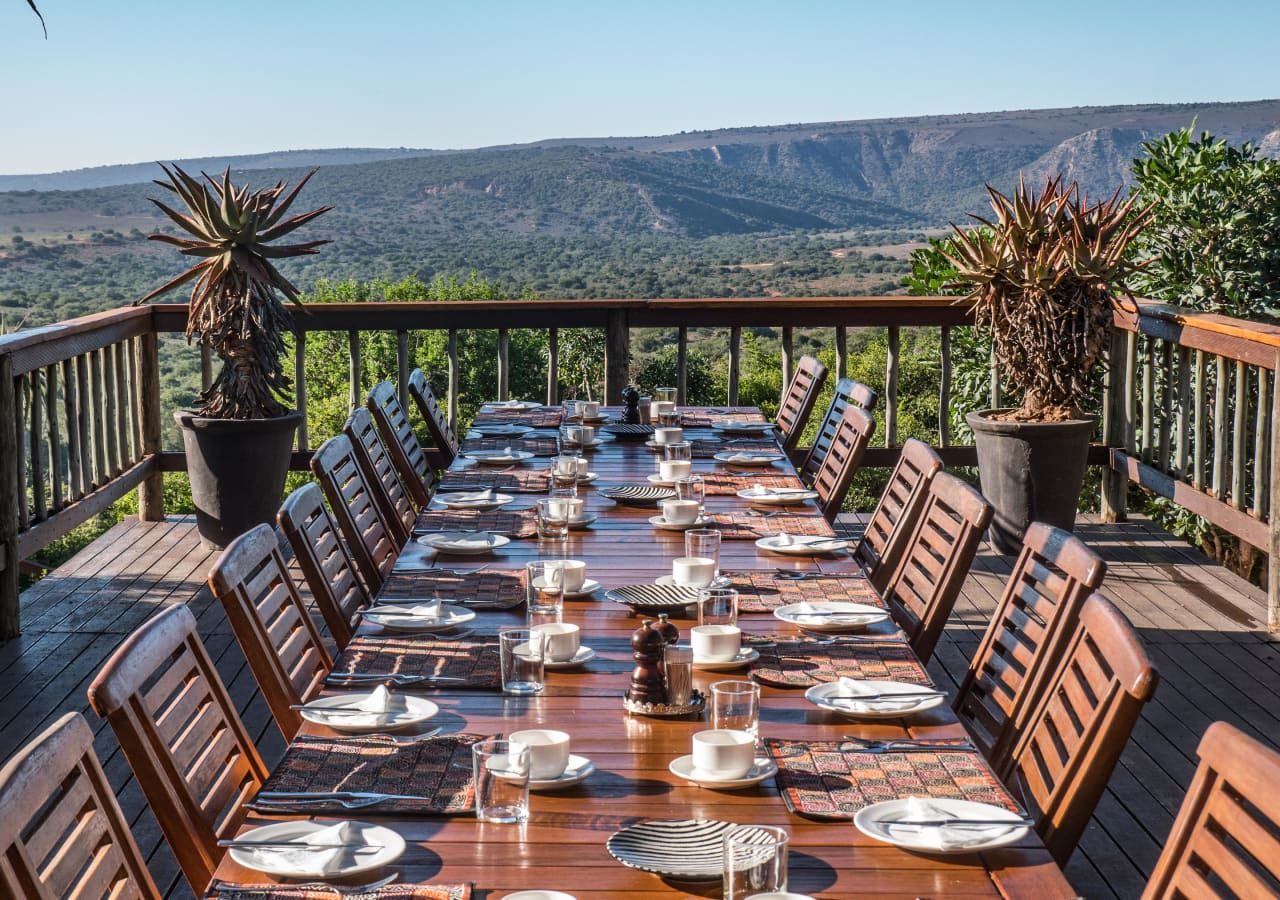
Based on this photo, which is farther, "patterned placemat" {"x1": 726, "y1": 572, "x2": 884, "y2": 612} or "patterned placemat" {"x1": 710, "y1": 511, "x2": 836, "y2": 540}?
"patterned placemat" {"x1": 710, "y1": 511, "x2": 836, "y2": 540}

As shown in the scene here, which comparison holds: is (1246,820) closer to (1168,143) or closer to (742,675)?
(742,675)

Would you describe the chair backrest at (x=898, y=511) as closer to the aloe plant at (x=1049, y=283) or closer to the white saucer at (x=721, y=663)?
the white saucer at (x=721, y=663)

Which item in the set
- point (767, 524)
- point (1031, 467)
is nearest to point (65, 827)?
point (767, 524)

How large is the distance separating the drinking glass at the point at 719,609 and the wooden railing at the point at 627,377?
346 cm

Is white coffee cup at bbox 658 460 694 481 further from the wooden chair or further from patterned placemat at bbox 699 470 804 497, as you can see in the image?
the wooden chair

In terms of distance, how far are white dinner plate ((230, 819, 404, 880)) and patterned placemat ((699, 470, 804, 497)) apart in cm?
249

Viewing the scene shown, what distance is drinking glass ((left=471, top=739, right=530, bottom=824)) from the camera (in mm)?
1776

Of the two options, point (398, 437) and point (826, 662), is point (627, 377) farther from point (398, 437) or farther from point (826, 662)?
point (826, 662)

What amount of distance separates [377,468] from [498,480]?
1.67 feet

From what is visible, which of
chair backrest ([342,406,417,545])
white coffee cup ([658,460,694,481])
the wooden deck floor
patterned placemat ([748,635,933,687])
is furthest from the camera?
chair backrest ([342,406,417,545])

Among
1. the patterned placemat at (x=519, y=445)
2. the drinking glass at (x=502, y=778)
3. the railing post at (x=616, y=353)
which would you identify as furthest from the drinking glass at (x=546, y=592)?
the railing post at (x=616, y=353)

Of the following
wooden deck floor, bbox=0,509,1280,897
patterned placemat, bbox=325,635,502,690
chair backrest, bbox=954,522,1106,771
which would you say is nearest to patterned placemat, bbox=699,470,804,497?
wooden deck floor, bbox=0,509,1280,897

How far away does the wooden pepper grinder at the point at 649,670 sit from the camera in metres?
2.21

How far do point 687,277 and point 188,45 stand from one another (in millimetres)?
24840
